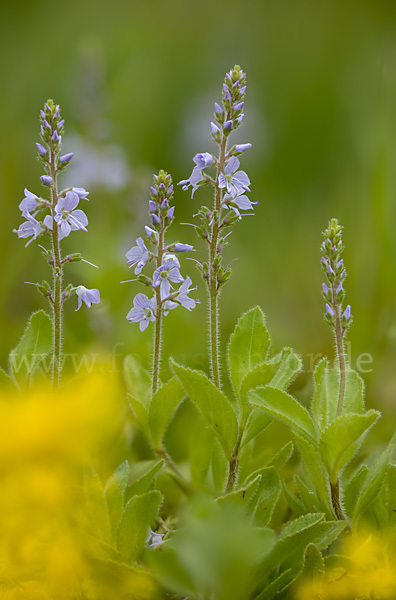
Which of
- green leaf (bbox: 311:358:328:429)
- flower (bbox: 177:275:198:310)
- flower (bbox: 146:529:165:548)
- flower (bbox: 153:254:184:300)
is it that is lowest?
flower (bbox: 146:529:165:548)

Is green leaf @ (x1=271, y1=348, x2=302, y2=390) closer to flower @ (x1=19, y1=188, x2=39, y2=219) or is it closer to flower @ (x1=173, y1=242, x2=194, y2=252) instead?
flower @ (x1=173, y1=242, x2=194, y2=252)

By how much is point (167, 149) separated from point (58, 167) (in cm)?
198

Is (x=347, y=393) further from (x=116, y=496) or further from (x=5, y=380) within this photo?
(x=5, y=380)

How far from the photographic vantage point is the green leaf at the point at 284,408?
1082mm

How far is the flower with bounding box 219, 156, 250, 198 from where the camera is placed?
1.21 m

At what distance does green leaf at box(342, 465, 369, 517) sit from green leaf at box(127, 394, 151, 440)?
36 centimetres

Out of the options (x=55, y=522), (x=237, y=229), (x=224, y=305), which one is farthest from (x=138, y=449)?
(x=237, y=229)

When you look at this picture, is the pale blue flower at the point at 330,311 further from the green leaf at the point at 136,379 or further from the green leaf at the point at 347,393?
the green leaf at the point at 136,379

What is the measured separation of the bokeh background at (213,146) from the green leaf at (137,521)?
20.5 inches

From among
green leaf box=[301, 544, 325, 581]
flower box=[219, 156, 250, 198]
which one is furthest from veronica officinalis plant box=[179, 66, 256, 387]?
green leaf box=[301, 544, 325, 581]

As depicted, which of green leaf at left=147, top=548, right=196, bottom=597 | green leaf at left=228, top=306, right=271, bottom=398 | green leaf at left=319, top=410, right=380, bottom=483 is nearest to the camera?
green leaf at left=147, top=548, right=196, bottom=597

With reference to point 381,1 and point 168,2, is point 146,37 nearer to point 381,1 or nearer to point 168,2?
point 168,2

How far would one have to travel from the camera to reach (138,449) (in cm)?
154

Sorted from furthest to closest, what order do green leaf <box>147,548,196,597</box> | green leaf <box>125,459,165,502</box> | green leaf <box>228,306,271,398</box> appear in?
green leaf <box>228,306,271,398</box> < green leaf <box>125,459,165,502</box> < green leaf <box>147,548,196,597</box>
